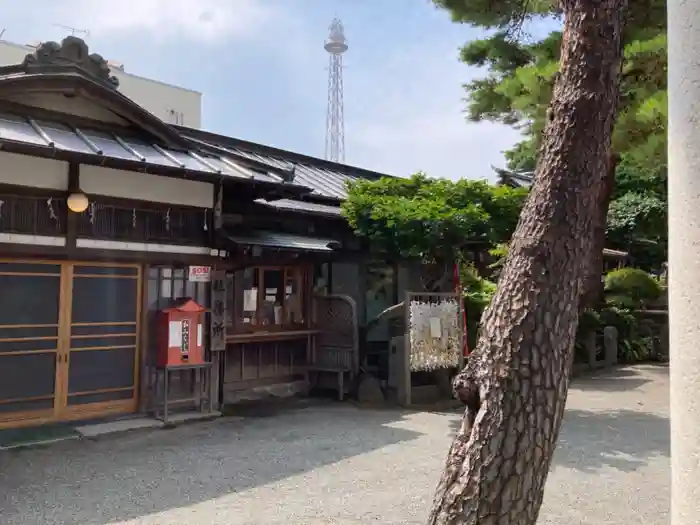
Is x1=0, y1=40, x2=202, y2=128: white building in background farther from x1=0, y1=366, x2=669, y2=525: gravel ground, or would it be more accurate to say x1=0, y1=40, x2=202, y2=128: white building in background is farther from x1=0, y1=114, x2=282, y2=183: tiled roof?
x1=0, y1=366, x2=669, y2=525: gravel ground

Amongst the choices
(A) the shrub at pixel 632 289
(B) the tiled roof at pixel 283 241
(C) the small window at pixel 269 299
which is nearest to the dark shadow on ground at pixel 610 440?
(C) the small window at pixel 269 299

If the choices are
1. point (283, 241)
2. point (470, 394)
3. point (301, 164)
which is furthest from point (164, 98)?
point (470, 394)

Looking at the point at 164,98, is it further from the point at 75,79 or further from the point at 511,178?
the point at 75,79

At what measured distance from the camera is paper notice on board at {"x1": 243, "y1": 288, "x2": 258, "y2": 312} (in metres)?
10.3

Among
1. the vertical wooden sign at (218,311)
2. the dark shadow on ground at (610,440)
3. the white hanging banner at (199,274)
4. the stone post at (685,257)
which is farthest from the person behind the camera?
the vertical wooden sign at (218,311)

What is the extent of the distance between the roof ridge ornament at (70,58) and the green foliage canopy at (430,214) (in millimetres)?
4450

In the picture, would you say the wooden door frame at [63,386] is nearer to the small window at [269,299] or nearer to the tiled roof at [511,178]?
the small window at [269,299]

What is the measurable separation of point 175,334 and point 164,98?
23753mm

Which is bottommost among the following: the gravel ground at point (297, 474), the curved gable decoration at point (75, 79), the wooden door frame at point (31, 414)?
the gravel ground at point (297, 474)

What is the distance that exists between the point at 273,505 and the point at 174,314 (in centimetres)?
398

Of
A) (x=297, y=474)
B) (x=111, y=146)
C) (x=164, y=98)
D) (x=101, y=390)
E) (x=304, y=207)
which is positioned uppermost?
(x=164, y=98)

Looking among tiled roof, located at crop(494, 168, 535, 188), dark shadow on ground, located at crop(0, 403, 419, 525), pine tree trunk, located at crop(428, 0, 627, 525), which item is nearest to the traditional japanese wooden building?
dark shadow on ground, located at crop(0, 403, 419, 525)

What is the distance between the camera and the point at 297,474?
20.9ft

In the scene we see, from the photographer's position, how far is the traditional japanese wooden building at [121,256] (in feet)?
25.1
